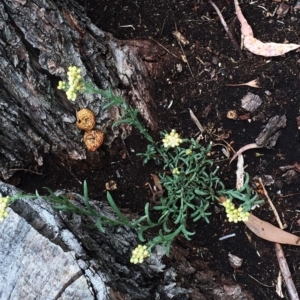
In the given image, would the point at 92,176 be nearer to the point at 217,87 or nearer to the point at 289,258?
the point at 217,87

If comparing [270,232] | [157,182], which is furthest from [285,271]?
[157,182]

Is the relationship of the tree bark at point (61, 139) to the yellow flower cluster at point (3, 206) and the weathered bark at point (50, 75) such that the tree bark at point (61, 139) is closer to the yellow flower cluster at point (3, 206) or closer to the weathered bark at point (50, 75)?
the weathered bark at point (50, 75)

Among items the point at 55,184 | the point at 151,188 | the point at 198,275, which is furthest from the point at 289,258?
the point at 55,184

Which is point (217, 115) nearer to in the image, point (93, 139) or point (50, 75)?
point (93, 139)

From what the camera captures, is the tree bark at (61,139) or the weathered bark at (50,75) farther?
the weathered bark at (50,75)

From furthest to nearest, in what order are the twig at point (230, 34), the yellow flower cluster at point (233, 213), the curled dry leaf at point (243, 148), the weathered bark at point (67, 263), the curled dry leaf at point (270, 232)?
the twig at point (230, 34) < the curled dry leaf at point (243, 148) < the curled dry leaf at point (270, 232) < the yellow flower cluster at point (233, 213) < the weathered bark at point (67, 263)

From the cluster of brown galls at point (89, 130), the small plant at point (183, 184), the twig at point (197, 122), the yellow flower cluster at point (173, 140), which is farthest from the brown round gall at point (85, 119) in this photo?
the twig at point (197, 122)

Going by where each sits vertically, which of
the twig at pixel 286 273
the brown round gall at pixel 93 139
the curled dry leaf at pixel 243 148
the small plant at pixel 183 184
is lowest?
the twig at pixel 286 273
